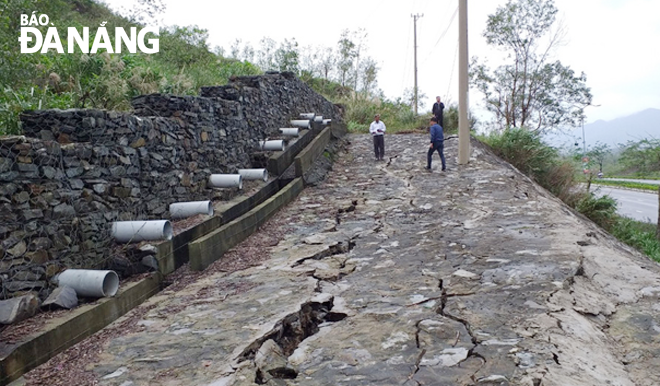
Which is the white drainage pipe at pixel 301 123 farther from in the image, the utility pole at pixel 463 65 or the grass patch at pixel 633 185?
the grass patch at pixel 633 185

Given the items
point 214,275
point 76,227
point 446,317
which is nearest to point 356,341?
point 446,317

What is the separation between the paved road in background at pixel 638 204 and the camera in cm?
2670

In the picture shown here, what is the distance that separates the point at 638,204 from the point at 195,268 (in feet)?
117

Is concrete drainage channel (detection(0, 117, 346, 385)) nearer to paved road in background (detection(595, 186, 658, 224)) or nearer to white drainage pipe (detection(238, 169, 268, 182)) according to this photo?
white drainage pipe (detection(238, 169, 268, 182))

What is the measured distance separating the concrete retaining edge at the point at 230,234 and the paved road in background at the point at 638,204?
22.2 meters

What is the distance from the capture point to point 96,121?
4953 millimetres

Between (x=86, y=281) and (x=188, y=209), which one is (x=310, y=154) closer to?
(x=188, y=209)

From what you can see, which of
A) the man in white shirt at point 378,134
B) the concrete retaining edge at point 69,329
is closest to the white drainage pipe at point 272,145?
the man in white shirt at point 378,134

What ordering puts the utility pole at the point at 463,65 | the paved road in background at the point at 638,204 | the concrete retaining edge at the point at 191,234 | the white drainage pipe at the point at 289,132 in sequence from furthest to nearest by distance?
the paved road in background at the point at 638,204
the white drainage pipe at the point at 289,132
the utility pole at the point at 463,65
the concrete retaining edge at the point at 191,234

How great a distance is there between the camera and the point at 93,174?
469 centimetres

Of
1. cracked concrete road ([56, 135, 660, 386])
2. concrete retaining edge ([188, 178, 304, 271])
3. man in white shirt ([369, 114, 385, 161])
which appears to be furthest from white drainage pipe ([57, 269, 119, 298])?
man in white shirt ([369, 114, 385, 161])

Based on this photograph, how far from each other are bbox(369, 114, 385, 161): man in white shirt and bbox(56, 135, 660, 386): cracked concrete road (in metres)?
5.46

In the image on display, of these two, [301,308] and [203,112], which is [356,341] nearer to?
[301,308]

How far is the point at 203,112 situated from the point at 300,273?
3.54 meters
